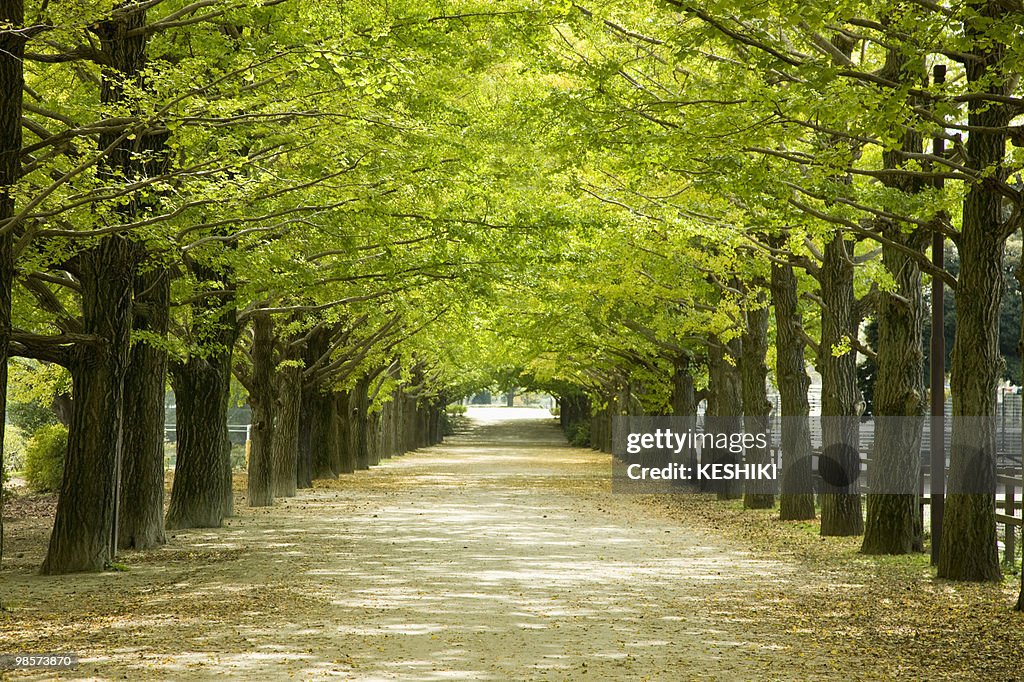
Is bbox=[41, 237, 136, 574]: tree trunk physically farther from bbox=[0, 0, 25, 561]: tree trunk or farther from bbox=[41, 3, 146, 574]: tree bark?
bbox=[0, 0, 25, 561]: tree trunk

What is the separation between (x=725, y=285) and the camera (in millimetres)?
23047

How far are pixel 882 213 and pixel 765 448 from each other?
14.2 m

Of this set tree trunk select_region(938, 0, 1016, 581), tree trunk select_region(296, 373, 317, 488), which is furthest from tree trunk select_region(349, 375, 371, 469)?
tree trunk select_region(938, 0, 1016, 581)

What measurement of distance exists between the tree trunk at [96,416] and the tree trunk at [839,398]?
34.5 ft

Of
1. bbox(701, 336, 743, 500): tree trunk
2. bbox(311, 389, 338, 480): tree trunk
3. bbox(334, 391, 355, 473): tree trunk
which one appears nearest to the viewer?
bbox(701, 336, 743, 500): tree trunk

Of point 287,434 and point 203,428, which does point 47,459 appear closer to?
point 287,434

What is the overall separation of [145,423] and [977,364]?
10.7 meters

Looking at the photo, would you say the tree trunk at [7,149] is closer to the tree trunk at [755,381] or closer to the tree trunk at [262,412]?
the tree trunk at [262,412]

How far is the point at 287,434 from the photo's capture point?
27422 millimetres

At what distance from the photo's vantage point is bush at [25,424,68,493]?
29.2 metres

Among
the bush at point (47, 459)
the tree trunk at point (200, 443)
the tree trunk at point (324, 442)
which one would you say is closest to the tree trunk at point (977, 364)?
the tree trunk at point (200, 443)

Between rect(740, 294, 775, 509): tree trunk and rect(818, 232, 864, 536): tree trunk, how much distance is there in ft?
14.0

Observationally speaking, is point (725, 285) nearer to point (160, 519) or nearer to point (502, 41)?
point (502, 41)

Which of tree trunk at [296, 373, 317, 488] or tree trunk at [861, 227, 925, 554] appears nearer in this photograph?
tree trunk at [861, 227, 925, 554]
